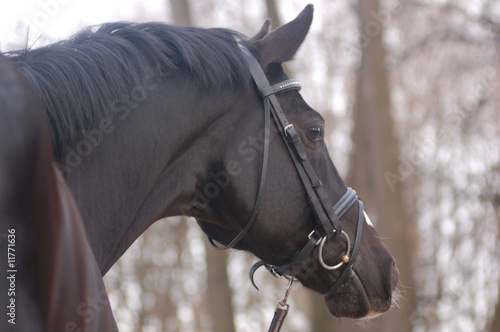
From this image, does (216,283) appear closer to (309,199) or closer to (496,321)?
(496,321)

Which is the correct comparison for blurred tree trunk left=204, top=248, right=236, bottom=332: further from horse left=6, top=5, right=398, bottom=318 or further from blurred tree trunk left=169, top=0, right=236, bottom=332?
horse left=6, top=5, right=398, bottom=318

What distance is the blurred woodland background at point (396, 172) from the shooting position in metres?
7.92

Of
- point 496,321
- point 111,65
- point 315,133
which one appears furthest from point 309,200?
point 496,321

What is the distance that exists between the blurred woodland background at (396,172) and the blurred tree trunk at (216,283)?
17mm

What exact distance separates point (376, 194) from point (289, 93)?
5.29m

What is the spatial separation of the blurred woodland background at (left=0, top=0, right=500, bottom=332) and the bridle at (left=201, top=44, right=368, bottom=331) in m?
4.68

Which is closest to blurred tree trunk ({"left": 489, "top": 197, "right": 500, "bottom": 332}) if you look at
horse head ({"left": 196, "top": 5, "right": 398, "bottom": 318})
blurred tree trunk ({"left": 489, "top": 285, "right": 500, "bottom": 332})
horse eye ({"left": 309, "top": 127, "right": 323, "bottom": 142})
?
blurred tree trunk ({"left": 489, "top": 285, "right": 500, "bottom": 332})

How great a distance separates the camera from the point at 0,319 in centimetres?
130

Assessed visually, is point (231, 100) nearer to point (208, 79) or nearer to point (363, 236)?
point (208, 79)

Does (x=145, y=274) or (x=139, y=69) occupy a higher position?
(x=139, y=69)

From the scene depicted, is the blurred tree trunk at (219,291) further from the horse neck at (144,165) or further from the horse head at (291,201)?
the horse neck at (144,165)

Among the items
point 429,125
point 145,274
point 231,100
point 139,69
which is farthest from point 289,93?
point 145,274

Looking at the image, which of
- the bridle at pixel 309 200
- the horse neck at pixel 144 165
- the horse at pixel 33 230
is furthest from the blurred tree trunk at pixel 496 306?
the horse at pixel 33 230

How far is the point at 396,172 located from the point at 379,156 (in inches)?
13.3
